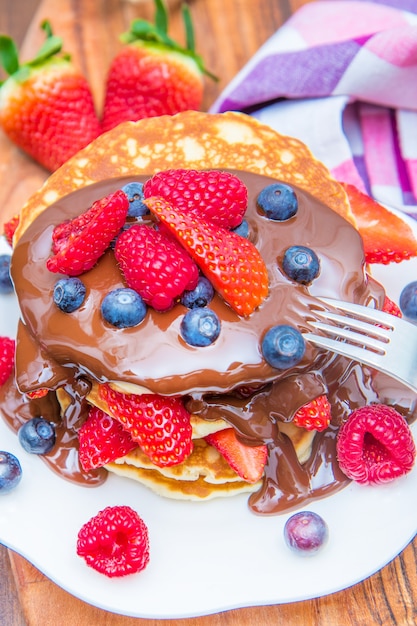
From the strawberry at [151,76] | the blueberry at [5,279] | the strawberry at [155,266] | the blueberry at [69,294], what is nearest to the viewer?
the strawberry at [155,266]

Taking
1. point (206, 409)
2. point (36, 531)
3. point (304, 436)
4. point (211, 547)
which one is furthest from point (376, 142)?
point (36, 531)

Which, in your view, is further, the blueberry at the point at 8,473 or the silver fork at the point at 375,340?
the blueberry at the point at 8,473

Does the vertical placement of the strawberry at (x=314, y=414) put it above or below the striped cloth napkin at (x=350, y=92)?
below

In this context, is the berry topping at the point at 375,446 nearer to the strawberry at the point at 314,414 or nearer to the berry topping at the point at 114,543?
the strawberry at the point at 314,414

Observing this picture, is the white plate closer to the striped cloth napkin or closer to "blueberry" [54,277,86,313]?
"blueberry" [54,277,86,313]

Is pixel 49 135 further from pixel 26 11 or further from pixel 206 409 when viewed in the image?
pixel 206 409

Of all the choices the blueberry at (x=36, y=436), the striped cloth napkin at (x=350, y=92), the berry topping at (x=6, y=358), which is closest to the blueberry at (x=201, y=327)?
the blueberry at (x=36, y=436)
